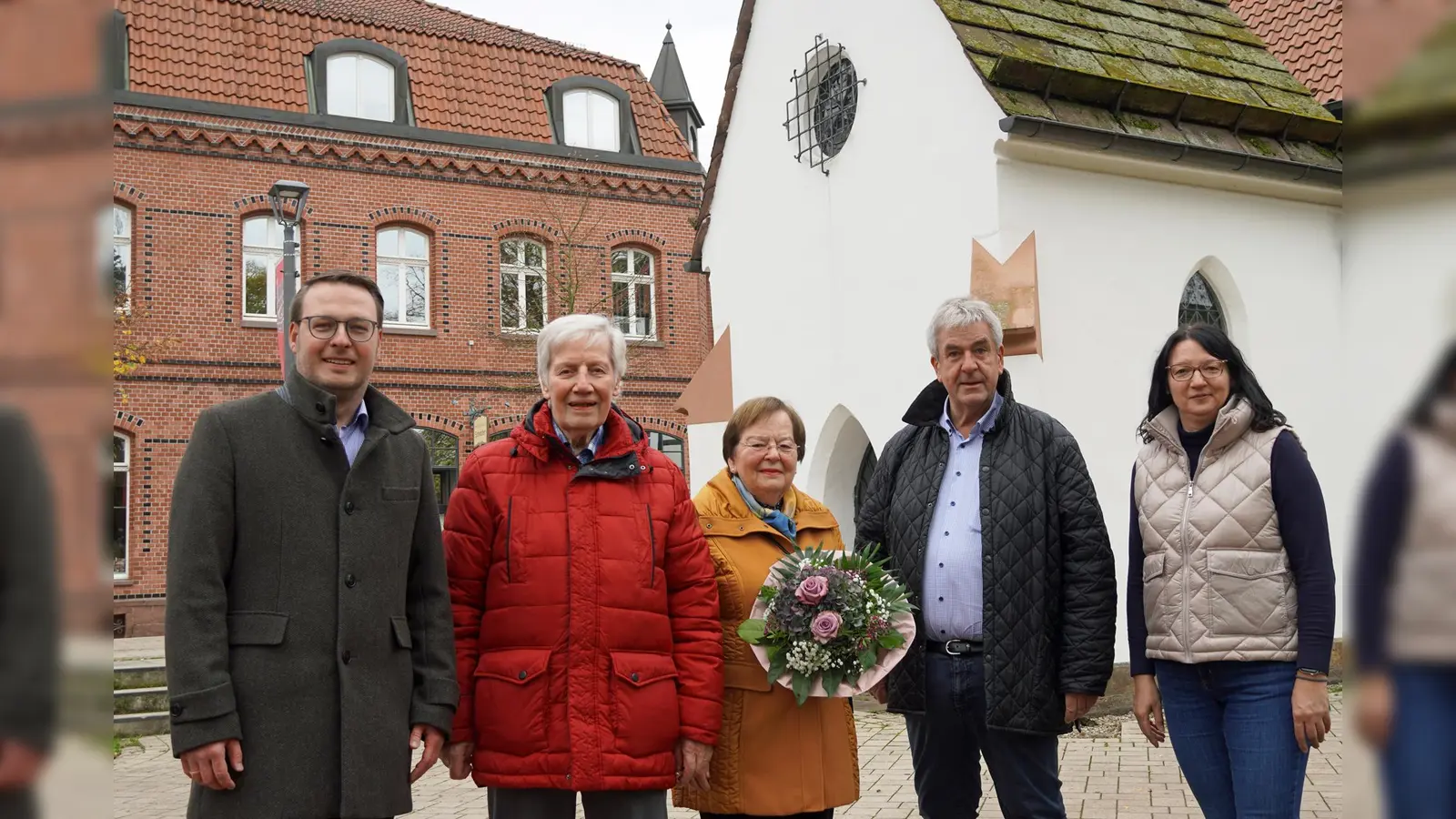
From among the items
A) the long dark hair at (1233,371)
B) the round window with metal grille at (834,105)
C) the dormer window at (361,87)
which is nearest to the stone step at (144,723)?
the round window with metal grille at (834,105)

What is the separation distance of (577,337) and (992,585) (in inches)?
60.2

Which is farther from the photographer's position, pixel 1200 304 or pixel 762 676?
pixel 1200 304

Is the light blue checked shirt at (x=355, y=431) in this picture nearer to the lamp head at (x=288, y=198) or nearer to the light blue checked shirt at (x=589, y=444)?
the light blue checked shirt at (x=589, y=444)

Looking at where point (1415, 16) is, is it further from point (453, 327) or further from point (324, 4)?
point (324, 4)

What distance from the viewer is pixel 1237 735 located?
357cm

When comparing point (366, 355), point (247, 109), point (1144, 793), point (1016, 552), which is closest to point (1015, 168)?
point (1144, 793)

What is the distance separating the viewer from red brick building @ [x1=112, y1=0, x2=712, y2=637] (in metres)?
18.0

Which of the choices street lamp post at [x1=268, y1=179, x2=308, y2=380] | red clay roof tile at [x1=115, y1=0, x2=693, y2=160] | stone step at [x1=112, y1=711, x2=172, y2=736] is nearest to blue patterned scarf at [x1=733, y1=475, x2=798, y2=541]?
street lamp post at [x1=268, y1=179, x2=308, y2=380]

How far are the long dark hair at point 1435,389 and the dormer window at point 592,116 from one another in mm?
21643

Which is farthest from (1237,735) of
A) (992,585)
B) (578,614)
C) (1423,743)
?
(1423,743)

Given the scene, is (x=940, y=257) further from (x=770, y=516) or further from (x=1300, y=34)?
(x=770, y=516)

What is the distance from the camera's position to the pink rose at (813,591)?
372 centimetres

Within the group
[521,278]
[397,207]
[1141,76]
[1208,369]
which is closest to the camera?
[1208,369]

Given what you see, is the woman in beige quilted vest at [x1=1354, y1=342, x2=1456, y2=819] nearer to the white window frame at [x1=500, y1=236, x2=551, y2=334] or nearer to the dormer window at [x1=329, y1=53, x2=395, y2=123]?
the white window frame at [x1=500, y1=236, x2=551, y2=334]
